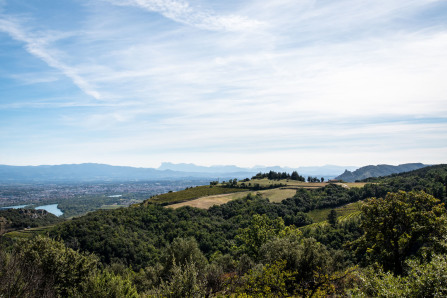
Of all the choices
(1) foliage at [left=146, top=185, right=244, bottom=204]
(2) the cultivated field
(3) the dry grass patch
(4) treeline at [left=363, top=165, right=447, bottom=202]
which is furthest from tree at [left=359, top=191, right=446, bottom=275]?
(1) foliage at [left=146, top=185, right=244, bottom=204]

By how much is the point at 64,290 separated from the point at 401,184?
13856 cm

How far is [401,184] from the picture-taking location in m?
122

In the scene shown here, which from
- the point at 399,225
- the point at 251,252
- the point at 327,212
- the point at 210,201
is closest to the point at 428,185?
the point at 327,212

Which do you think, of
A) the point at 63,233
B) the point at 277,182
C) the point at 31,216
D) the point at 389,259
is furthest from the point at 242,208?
the point at 31,216

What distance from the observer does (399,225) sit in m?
28.5

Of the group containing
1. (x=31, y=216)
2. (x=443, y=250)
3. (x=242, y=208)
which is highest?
(x=443, y=250)

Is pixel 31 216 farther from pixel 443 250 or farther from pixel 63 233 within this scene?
pixel 443 250

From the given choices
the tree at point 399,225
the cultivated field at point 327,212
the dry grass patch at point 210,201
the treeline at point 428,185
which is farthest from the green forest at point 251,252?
the dry grass patch at point 210,201

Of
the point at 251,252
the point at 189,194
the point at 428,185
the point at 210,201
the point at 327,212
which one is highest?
the point at 428,185

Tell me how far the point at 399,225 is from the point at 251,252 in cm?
3016

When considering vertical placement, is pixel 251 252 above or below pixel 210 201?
below

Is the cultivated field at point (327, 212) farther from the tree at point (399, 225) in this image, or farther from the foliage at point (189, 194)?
the tree at point (399, 225)

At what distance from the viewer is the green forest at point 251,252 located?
2177 cm

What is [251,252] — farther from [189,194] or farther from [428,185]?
[428,185]
